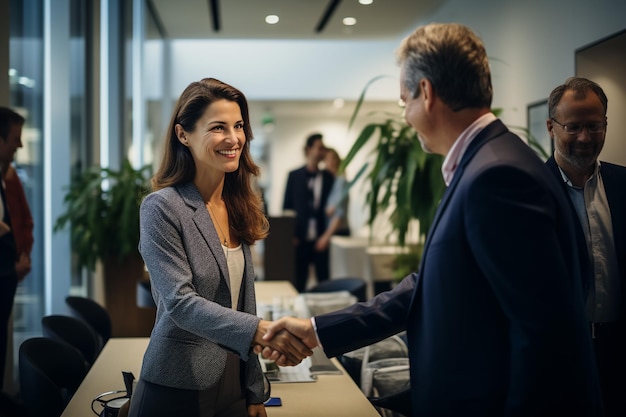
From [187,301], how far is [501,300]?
853mm

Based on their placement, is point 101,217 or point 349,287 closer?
point 349,287

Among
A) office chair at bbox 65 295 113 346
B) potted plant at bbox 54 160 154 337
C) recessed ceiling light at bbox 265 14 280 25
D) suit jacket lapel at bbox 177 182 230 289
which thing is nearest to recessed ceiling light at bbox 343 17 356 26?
recessed ceiling light at bbox 265 14 280 25

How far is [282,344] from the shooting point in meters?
2.27

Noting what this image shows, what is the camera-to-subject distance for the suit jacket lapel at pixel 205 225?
2.14 meters

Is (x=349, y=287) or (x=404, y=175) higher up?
(x=404, y=175)

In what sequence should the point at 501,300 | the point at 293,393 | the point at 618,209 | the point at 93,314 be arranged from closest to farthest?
1. the point at 501,300
2. the point at 618,209
3. the point at 293,393
4. the point at 93,314

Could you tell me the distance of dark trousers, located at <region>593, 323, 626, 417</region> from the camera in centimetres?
241

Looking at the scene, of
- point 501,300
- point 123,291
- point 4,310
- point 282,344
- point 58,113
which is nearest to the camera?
point 501,300

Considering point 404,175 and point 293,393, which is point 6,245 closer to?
point 293,393

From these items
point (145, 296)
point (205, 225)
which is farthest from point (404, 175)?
point (205, 225)

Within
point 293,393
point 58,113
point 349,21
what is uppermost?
point 349,21

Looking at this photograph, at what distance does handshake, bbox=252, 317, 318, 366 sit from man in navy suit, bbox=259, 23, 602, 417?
495 millimetres

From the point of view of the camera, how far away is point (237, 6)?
28.1 ft

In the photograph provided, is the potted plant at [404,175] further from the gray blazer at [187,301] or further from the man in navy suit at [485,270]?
the man in navy suit at [485,270]
